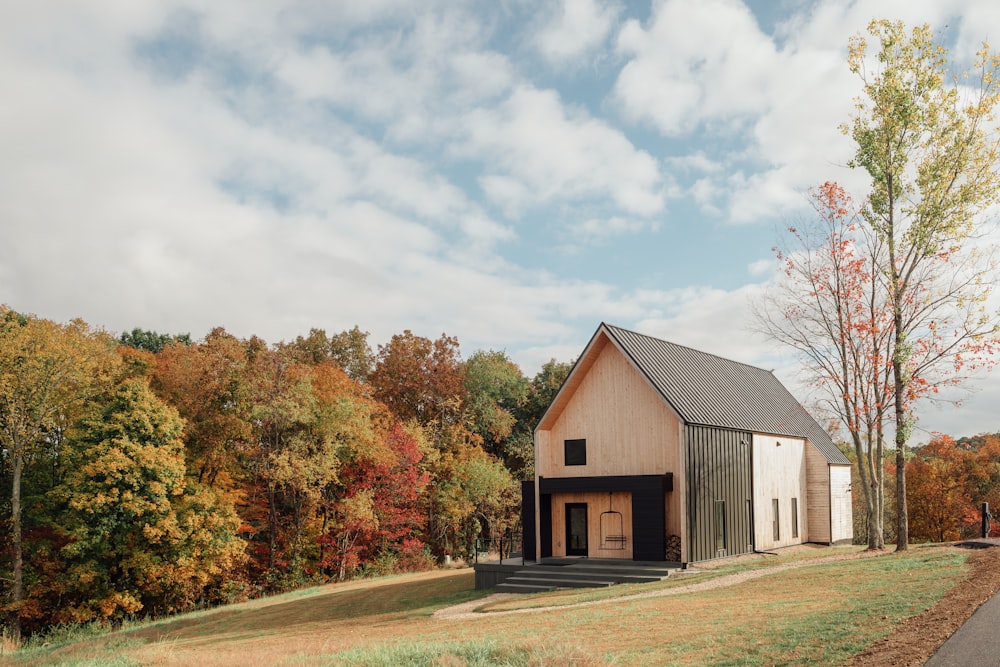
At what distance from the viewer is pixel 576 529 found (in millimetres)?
27359

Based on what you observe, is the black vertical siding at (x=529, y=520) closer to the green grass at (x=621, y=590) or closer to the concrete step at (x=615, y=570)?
the concrete step at (x=615, y=570)

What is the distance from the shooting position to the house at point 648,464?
82.7ft

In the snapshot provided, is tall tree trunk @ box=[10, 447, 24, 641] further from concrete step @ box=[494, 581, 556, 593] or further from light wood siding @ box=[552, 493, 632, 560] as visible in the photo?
light wood siding @ box=[552, 493, 632, 560]

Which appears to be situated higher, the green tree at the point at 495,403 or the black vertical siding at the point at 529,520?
the green tree at the point at 495,403

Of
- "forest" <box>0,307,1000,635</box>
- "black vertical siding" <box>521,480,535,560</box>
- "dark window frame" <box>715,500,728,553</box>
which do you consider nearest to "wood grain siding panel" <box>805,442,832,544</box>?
"forest" <box>0,307,1000,635</box>

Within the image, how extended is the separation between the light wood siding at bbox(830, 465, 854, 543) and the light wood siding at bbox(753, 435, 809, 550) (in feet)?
4.76

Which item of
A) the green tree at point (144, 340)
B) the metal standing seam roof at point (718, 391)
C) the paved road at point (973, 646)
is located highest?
the green tree at point (144, 340)

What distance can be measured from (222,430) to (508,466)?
20000mm

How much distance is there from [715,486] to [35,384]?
27108 mm

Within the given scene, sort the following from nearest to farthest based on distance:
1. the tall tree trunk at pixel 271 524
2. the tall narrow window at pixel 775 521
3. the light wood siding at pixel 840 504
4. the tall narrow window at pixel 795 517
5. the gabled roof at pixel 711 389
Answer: the gabled roof at pixel 711 389 < the tall narrow window at pixel 775 521 < the tall narrow window at pixel 795 517 < the light wood siding at pixel 840 504 < the tall tree trunk at pixel 271 524

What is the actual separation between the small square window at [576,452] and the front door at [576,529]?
4.85ft

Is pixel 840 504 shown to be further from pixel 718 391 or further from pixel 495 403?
pixel 495 403

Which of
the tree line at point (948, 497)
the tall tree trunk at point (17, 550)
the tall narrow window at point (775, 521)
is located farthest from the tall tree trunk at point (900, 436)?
the tall tree trunk at point (17, 550)

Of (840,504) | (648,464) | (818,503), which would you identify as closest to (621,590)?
(648,464)
